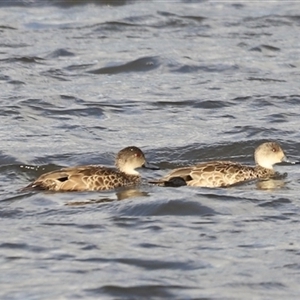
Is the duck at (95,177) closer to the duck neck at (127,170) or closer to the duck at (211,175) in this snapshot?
the duck neck at (127,170)

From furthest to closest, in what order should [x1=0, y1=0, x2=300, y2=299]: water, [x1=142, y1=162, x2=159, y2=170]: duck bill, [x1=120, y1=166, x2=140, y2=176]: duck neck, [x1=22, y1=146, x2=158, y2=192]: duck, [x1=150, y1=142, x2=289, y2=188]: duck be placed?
1. [x1=142, y1=162, x2=159, y2=170]: duck bill
2. [x1=120, y1=166, x2=140, y2=176]: duck neck
3. [x1=150, y1=142, x2=289, y2=188]: duck
4. [x1=22, y1=146, x2=158, y2=192]: duck
5. [x1=0, y1=0, x2=300, y2=299]: water

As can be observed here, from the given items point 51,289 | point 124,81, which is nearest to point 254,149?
point 124,81

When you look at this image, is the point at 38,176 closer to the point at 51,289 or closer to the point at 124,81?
the point at 51,289

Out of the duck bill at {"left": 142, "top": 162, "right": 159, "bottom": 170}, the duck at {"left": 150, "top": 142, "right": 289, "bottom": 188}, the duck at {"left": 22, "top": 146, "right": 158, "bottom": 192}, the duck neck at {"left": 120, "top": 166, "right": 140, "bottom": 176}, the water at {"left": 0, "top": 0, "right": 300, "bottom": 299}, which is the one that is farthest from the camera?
the duck bill at {"left": 142, "top": 162, "right": 159, "bottom": 170}

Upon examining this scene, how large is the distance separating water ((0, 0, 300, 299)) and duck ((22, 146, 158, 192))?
0.11 metres

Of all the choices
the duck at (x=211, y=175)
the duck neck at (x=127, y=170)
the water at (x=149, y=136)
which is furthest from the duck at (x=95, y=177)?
the duck at (x=211, y=175)

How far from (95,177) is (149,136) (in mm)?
2674

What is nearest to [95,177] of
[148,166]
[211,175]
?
[148,166]

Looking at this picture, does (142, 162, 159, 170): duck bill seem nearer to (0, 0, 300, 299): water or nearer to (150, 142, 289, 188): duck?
(150, 142, 289, 188): duck

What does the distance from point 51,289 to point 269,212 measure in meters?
2.78

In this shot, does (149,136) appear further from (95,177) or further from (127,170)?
(95,177)

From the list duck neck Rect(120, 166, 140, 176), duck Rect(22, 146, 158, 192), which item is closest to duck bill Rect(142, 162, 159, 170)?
duck Rect(22, 146, 158, 192)

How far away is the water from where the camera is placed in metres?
9.48

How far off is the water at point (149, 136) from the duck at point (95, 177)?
0.11 metres
